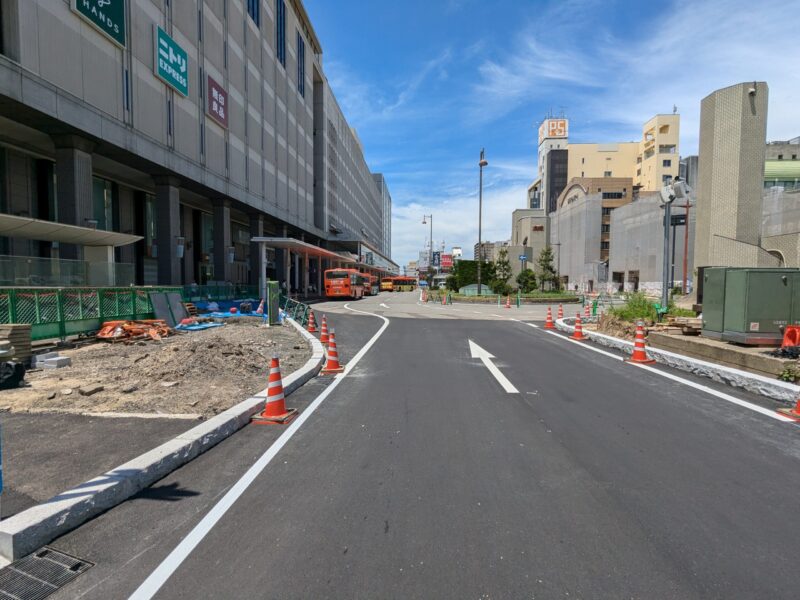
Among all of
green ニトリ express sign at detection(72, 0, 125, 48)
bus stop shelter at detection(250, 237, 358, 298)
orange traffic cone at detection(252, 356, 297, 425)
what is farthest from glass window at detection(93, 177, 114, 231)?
orange traffic cone at detection(252, 356, 297, 425)

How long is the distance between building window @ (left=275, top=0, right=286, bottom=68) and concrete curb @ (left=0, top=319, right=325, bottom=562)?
4859cm

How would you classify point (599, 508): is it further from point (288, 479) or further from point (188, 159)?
point (188, 159)

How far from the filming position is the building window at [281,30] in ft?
146

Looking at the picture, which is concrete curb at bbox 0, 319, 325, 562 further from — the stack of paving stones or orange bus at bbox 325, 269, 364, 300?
orange bus at bbox 325, 269, 364, 300

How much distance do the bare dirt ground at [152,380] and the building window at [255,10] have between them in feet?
120

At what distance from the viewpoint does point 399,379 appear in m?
8.74

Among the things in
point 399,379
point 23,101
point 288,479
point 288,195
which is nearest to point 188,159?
point 23,101

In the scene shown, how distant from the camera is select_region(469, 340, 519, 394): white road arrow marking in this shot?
312 inches

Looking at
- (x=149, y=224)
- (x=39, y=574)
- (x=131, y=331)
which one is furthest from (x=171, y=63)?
(x=39, y=574)

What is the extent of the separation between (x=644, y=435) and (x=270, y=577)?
4670 millimetres

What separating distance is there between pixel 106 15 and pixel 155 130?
18.1 ft

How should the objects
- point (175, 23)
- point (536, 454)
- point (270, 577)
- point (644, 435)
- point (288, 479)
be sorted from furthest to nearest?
1. point (175, 23)
2. point (644, 435)
3. point (536, 454)
4. point (288, 479)
5. point (270, 577)

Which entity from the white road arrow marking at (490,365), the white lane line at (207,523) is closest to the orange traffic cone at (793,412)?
the white road arrow marking at (490,365)

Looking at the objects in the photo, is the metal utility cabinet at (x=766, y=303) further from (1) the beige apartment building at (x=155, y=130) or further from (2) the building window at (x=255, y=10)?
(2) the building window at (x=255, y=10)
